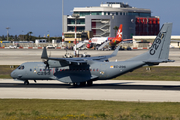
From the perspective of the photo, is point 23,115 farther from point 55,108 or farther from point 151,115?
point 151,115

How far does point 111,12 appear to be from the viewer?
182 metres

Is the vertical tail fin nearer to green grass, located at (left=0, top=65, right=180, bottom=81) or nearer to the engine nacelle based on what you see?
the engine nacelle

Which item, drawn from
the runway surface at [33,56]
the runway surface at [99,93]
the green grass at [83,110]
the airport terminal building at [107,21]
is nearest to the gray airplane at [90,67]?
the runway surface at [99,93]

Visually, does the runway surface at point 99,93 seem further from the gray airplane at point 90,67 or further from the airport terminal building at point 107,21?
the airport terminal building at point 107,21

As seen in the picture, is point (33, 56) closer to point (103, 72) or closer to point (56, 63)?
point (56, 63)

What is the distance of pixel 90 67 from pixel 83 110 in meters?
12.8

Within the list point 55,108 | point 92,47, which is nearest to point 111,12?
point 92,47

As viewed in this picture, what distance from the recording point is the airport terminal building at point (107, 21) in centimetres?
17775

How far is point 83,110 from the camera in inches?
848

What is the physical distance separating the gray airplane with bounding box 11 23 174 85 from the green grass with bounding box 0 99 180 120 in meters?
7.33

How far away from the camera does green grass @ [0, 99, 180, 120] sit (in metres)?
18.4

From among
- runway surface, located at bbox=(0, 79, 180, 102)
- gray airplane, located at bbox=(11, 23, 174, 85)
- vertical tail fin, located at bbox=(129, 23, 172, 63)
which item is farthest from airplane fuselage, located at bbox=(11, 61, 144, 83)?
vertical tail fin, located at bbox=(129, 23, 172, 63)

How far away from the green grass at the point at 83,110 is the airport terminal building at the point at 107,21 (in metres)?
145

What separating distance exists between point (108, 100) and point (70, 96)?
4219mm
